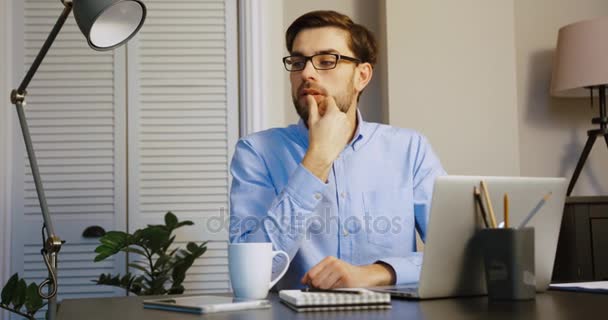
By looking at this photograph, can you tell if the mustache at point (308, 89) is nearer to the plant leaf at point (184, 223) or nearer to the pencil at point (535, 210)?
the pencil at point (535, 210)

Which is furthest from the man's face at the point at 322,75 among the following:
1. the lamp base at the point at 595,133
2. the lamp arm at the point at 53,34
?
the lamp base at the point at 595,133

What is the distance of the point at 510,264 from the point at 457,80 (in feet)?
6.41

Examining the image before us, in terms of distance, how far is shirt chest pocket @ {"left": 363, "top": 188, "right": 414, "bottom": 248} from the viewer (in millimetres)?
1988

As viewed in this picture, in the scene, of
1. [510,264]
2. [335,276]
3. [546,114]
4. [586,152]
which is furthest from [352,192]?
[546,114]

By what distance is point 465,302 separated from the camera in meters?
1.17

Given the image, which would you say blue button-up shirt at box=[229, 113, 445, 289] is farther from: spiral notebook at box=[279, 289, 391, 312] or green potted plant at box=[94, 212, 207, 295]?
green potted plant at box=[94, 212, 207, 295]

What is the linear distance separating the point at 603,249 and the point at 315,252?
1.30 metres

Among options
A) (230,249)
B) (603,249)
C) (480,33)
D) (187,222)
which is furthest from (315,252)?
(480,33)

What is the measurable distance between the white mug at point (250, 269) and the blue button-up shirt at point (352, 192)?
537 mm

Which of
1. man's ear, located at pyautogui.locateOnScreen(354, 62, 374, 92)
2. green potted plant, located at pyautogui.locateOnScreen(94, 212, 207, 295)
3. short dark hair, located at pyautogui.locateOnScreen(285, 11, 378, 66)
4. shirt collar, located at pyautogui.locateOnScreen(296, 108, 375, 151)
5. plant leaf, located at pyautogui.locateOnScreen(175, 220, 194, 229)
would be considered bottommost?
Result: green potted plant, located at pyautogui.locateOnScreen(94, 212, 207, 295)

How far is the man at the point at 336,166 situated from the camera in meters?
1.93

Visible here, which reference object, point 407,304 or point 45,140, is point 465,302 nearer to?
point 407,304

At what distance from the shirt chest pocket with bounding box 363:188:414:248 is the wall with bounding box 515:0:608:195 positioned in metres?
1.36

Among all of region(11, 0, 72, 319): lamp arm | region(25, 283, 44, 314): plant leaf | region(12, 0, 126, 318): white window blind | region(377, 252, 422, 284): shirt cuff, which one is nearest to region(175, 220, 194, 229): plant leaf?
region(12, 0, 126, 318): white window blind
